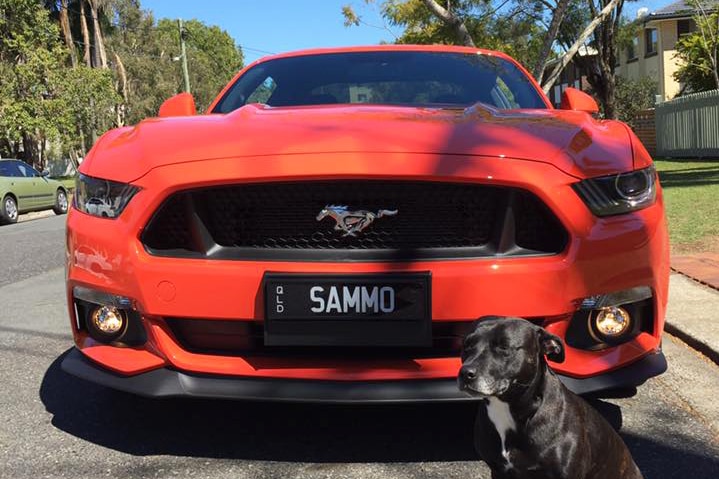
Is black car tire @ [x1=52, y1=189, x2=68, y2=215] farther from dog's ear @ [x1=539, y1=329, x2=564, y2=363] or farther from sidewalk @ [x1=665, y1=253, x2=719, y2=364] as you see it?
dog's ear @ [x1=539, y1=329, x2=564, y2=363]

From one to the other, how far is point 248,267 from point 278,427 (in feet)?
2.88

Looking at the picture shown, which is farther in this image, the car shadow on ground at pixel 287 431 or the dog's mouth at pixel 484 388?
the car shadow on ground at pixel 287 431

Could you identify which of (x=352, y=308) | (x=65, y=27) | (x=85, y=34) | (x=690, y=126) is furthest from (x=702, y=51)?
(x=85, y=34)

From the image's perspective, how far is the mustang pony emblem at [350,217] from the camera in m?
2.46

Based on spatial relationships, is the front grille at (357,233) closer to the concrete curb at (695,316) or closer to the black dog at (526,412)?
the black dog at (526,412)

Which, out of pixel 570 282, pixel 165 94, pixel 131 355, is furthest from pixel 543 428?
pixel 165 94

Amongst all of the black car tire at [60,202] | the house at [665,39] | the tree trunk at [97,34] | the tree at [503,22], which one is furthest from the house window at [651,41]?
the black car tire at [60,202]

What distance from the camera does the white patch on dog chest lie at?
2.01 meters

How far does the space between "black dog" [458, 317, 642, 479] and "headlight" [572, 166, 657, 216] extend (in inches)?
25.0

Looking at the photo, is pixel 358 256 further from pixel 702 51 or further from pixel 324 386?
pixel 702 51

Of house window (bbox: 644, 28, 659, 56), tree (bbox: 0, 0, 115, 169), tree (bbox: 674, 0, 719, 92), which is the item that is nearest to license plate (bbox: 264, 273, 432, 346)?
tree (bbox: 0, 0, 115, 169)

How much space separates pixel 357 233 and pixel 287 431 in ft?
3.15

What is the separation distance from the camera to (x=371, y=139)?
2.48 meters

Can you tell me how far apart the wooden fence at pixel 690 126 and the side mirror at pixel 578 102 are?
17.4 m
